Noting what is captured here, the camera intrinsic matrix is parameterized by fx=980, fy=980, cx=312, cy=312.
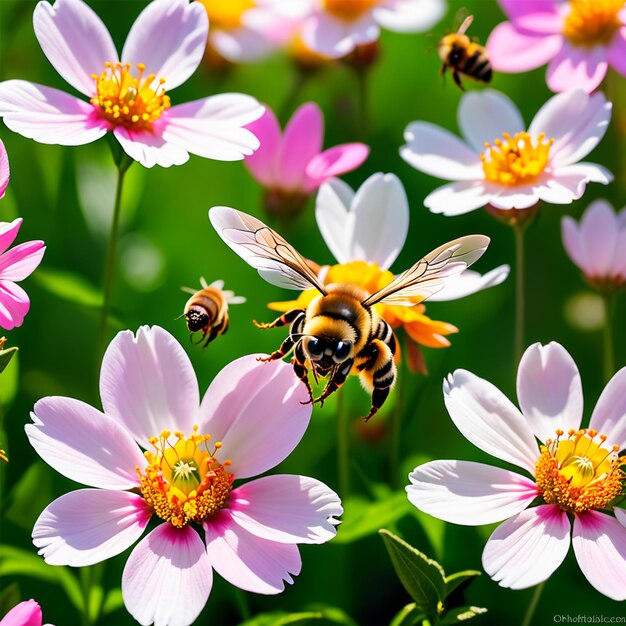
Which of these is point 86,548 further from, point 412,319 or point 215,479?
point 412,319

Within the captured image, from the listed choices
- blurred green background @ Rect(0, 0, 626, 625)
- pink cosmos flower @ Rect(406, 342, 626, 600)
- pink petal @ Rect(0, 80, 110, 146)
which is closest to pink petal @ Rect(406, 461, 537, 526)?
pink cosmos flower @ Rect(406, 342, 626, 600)

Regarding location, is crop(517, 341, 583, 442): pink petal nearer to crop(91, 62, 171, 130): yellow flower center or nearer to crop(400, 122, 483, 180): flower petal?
crop(400, 122, 483, 180): flower petal

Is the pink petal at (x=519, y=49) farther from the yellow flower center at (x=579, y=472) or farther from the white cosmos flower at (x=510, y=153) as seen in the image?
the yellow flower center at (x=579, y=472)

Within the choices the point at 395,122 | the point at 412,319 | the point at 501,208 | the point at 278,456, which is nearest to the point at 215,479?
the point at 278,456

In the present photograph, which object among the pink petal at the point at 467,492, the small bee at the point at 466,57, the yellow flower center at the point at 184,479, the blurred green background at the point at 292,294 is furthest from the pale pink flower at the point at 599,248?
the yellow flower center at the point at 184,479

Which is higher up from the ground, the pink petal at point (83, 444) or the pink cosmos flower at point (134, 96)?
the pink cosmos flower at point (134, 96)

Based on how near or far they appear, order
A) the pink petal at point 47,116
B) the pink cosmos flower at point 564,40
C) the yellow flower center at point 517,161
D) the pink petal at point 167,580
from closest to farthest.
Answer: the pink petal at point 167,580, the pink petal at point 47,116, the yellow flower center at point 517,161, the pink cosmos flower at point 564,40
